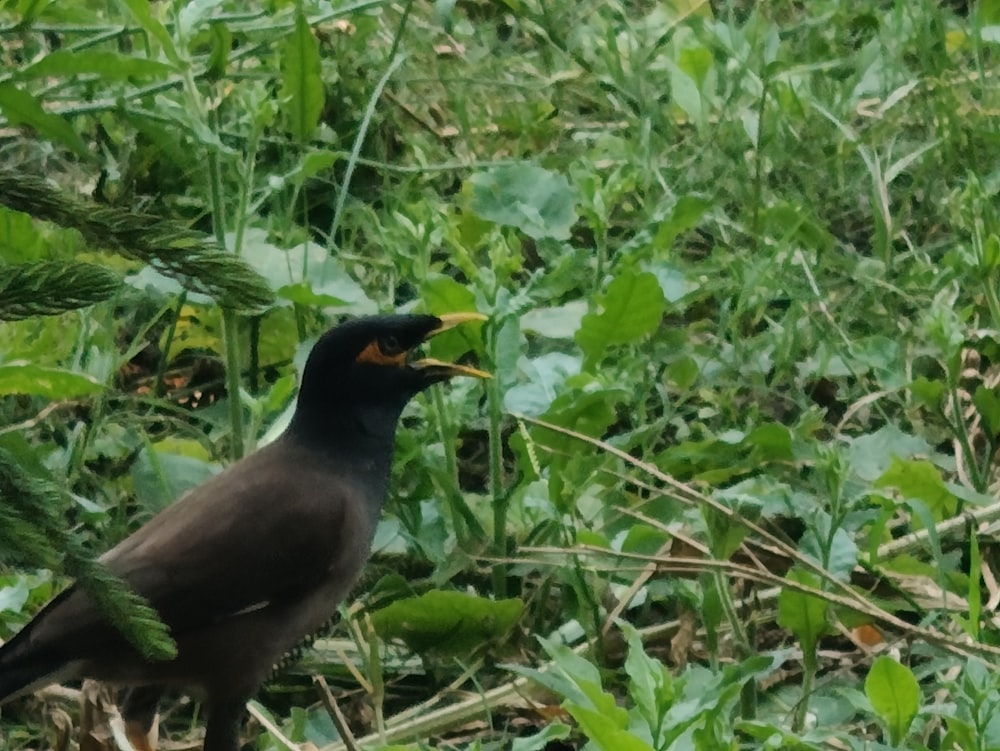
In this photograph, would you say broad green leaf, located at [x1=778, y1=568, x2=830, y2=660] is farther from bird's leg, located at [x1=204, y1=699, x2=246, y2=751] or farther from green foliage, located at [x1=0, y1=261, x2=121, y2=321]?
green foliage, located at [x1=0, y1=261, x2=121, y2=321]

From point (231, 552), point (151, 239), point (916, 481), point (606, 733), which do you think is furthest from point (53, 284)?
point (916, 481)

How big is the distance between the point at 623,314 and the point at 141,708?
1046 mm

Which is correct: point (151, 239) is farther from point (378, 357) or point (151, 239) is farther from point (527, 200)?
point (527, 200)

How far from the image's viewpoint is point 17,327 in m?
3.07

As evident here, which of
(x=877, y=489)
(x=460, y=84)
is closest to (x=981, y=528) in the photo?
(x=877, y=489)

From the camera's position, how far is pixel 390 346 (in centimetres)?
267

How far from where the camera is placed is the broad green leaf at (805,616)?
2248mm

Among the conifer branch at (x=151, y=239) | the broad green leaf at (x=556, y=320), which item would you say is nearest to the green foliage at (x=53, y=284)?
the conifer branch at (x=151, y=239)

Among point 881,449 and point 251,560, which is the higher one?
point 251,560

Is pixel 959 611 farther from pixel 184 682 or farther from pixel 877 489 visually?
pixel 184 682

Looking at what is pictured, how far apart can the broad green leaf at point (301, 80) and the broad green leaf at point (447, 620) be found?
1.13 meters

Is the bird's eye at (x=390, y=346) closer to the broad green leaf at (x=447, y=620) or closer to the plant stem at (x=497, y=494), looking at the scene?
the plant stem at (x=497, y=494)

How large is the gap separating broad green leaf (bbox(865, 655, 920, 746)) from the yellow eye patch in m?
0.99

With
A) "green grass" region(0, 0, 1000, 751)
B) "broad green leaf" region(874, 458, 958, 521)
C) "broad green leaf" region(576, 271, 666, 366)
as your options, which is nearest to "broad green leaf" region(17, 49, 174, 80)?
"green grass" region(0, 0, 1000, 751)
